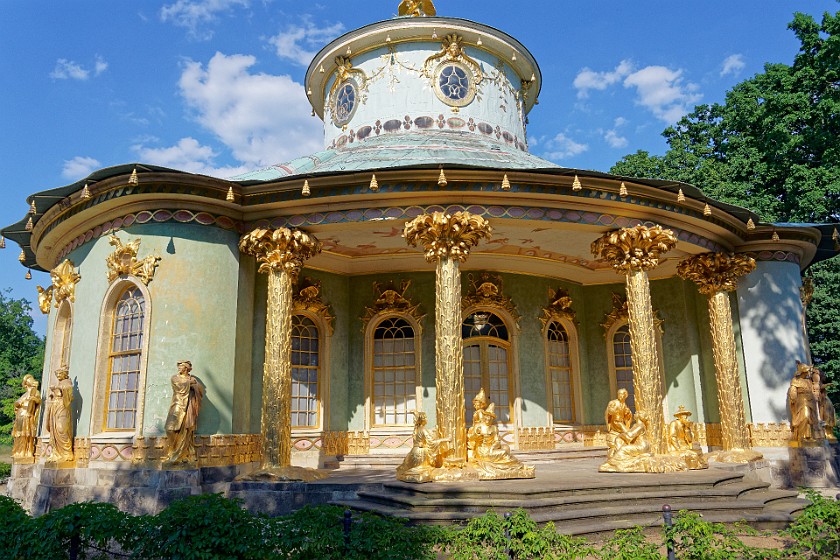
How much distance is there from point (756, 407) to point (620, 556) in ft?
32.7

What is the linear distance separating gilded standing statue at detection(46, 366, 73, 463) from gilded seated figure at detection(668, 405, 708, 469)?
386 inches

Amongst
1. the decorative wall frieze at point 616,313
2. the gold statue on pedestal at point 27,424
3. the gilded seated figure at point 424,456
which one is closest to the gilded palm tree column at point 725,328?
the decorative wall frieze at point 616,313

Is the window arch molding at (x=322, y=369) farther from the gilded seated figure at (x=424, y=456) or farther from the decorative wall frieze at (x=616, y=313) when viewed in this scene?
the decorative wall frieze at (x=616, y=313)

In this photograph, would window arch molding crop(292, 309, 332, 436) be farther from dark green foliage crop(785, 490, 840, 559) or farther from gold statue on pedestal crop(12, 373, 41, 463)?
dark green foliage crop(785, 490, 840, 559)

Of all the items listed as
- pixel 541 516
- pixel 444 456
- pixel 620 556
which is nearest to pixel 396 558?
pixel 620 556

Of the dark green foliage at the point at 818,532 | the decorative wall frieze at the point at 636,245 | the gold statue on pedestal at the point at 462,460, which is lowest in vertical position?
the dark green foliage at the point at 818,532

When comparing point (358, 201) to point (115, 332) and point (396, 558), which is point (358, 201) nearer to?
point (115, 332)

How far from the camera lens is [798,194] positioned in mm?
20391

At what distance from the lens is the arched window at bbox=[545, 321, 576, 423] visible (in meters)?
15.2

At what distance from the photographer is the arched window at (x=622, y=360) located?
52.0 feet

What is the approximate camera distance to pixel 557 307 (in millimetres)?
15391

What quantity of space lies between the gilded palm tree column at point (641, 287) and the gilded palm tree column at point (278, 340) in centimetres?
518

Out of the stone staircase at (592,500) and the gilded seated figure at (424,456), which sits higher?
the gilded seated figure at (424,456)

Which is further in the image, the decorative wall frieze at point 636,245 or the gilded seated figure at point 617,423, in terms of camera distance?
the decorative wall frieze at point 636,245
